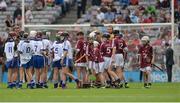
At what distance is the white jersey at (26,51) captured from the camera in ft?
110

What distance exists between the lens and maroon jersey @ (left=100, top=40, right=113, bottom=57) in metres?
33.6

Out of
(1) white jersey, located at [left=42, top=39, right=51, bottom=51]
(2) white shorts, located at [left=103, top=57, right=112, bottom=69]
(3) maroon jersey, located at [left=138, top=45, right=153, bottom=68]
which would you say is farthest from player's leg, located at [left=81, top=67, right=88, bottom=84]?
(3) maroon jersey, located at [left=138, top=45, right=153, bottom=68]

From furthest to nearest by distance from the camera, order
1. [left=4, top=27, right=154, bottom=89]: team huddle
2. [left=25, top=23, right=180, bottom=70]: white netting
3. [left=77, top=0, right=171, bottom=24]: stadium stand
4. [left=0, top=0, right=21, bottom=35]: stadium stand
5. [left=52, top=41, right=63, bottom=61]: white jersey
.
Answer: [left=0, top=0, right=21, bottom=35]: stadium stand < [left=77, top=0, right=171, bottom=24]: stadium stand < [left=25, top=23, right=180, bottom=70]: white netting < [left=4, top=27, right=154, bottom=89]: team huddle < [left=52, top=41, right=63, bottom=61]: white jersey

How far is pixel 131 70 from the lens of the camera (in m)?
42.3

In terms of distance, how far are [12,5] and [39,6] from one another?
88.0 inches

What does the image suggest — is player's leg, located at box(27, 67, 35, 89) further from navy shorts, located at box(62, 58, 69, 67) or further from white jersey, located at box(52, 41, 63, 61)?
navy shorts, located at box(62, 58, 69, 67)

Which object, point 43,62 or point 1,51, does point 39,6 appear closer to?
point 1,51

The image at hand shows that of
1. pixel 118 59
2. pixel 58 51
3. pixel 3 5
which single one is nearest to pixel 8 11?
pixel 3 5

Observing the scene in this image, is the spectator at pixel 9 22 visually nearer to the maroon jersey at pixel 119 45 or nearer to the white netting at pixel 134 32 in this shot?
the white netting at pixel 134 32

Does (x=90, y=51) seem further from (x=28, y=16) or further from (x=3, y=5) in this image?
(x=3, y=5)

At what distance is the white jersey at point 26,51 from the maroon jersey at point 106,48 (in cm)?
267

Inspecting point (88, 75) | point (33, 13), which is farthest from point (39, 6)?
point (88, 75)

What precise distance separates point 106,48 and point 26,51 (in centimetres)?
303

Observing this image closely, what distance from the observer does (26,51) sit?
33594mm
